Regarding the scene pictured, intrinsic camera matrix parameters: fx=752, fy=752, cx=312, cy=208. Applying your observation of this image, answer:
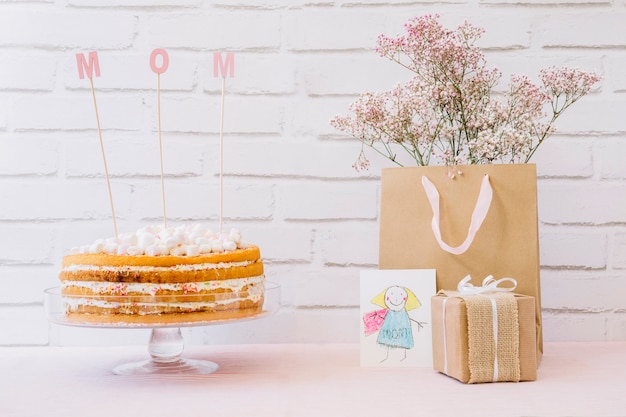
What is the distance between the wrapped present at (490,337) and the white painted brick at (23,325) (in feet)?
2.92

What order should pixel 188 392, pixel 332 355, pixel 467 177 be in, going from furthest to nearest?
pixel 332 355
pixel 467 177
pixel 188 392

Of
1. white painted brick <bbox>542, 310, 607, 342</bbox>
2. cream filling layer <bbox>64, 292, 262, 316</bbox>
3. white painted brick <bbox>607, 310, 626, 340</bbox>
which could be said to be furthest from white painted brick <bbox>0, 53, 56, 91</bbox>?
white painted brick <bbox>607, 310, 626, 340</bbox>

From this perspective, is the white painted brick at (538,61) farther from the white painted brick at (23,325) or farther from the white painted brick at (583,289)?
the white painted brick at (23,325)

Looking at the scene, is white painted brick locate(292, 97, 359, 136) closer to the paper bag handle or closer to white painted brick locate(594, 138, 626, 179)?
the paper bag handle

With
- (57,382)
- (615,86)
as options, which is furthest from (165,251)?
(615,86)

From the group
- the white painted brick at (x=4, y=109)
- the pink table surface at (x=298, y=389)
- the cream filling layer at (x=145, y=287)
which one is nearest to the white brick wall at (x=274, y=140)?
the white painted brick at (x=4, y=109)

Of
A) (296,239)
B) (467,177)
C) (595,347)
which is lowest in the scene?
(595,347)

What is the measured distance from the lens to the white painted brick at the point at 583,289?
5.38 ft

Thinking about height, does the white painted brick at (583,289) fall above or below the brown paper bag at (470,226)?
below

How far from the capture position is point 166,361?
1.37 metres

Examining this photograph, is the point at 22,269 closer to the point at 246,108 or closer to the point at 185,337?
the point at 185,337

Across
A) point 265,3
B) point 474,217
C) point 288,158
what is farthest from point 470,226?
point 265,3

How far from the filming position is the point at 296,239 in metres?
1.64

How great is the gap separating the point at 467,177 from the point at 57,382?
788 mm
